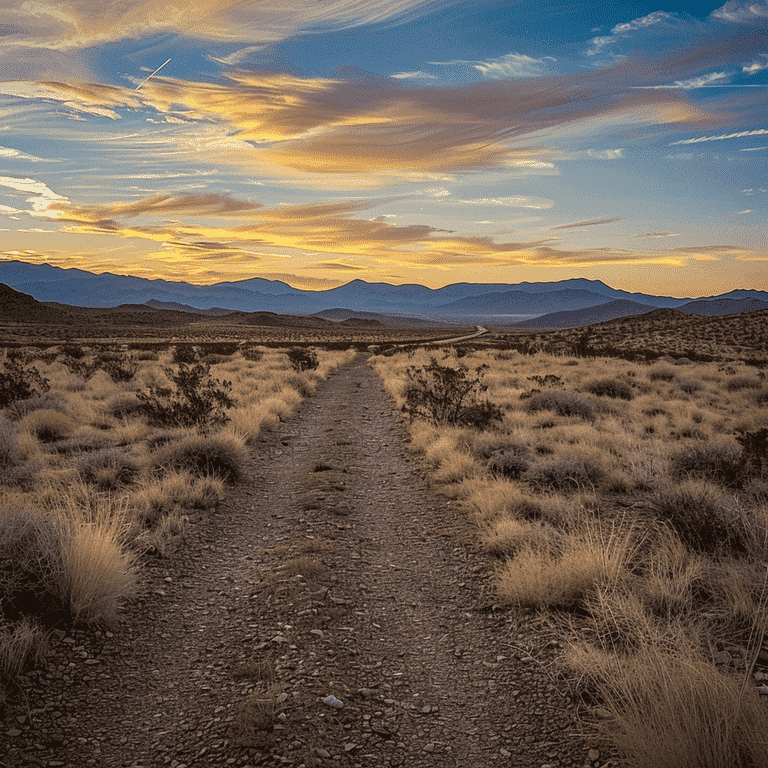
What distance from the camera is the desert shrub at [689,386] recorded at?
1862 centimetres

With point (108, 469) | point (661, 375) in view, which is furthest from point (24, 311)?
A: point (661, 375)

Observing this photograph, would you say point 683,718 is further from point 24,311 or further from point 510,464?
point 24,311

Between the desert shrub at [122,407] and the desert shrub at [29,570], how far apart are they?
31.4ft

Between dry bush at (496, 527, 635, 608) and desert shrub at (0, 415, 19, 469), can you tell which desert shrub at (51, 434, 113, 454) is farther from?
dry bush at (496, 527, 635, 608)

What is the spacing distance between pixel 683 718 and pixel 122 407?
48.0 ft

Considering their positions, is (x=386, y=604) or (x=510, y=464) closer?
(x=386, y=604)

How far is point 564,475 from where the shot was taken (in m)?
8.21

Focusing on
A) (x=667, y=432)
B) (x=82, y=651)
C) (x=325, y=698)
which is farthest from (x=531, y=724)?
(x=667, y=432)

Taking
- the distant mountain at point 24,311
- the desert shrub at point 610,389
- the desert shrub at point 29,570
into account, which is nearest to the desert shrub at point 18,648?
the desert shrub at point 29,570

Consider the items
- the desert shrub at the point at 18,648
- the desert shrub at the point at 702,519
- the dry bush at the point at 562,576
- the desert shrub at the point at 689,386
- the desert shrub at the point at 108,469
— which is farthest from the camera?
the desert shrub at the point at 689,386

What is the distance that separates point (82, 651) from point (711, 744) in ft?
14.8

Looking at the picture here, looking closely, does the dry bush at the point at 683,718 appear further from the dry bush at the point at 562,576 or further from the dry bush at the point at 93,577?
the dry bush at the point at 93,577

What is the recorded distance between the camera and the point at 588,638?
4.13 m

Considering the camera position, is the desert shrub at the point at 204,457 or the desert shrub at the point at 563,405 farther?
the desert shrub at the point at 563,405
